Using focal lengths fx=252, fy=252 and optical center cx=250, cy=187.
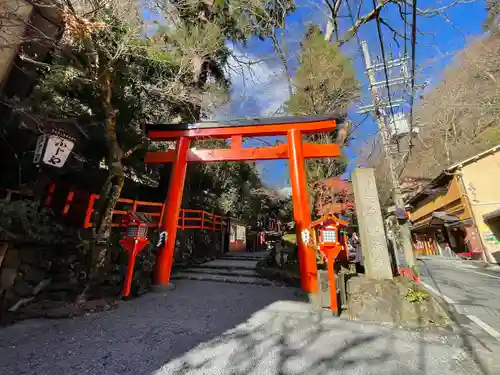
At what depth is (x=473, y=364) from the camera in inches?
125

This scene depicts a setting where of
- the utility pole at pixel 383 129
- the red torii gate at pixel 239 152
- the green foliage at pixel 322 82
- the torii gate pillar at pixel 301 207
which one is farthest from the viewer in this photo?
the green foliage at pixel 322 82

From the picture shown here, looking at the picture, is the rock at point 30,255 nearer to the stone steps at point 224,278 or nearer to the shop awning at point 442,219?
the stone steps at point 224,278

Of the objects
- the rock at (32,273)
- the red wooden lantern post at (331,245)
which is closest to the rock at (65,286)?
the rock at (32,273)

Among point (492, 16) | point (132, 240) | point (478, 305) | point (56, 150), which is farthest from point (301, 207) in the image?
point (492, 16)

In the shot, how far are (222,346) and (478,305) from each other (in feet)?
22.2

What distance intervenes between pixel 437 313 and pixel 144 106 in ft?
33.1

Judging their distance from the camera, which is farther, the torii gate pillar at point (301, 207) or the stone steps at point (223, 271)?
the stone steps at point (223, 271)

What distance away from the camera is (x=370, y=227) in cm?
573

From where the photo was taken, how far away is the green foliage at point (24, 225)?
15.4 ft

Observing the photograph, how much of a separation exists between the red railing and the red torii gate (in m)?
0.95

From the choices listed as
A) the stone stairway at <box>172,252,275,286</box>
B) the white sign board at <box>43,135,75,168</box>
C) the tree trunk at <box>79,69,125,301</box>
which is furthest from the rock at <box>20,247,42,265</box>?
the stone stairway at <box>172,252,275,286</box>

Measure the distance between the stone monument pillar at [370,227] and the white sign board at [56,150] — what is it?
675 cm

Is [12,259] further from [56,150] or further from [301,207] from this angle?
[301,207]

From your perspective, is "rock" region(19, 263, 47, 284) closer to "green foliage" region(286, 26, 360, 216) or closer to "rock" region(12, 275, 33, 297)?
"rock" region(12, 275, 33, 297)
